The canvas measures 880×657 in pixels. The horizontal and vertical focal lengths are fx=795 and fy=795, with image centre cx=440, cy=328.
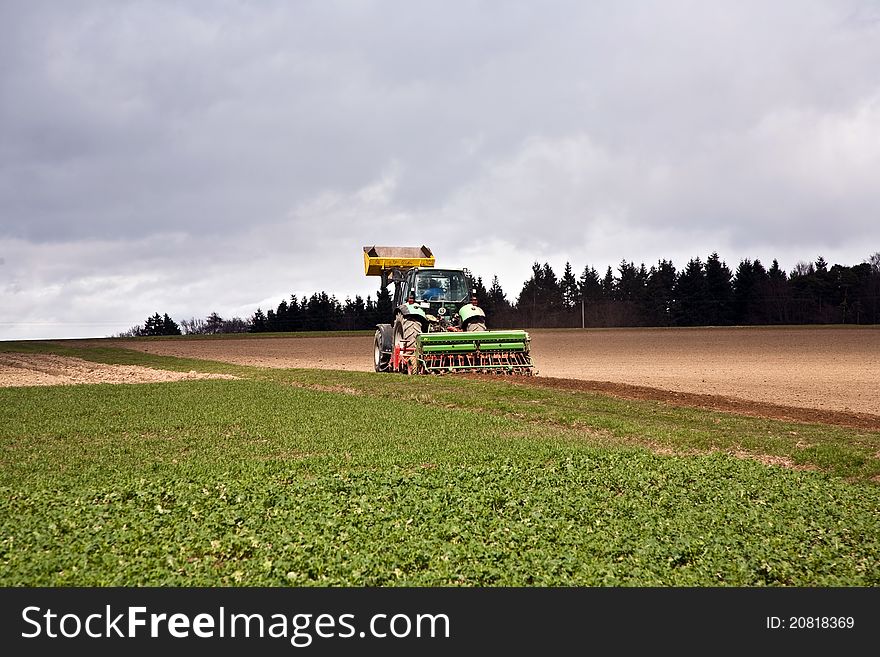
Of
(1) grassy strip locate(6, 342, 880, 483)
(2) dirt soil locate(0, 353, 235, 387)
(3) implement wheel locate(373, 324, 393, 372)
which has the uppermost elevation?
(3) implement wheel locate(373, 324, 393, 372)

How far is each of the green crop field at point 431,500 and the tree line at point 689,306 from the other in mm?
53427

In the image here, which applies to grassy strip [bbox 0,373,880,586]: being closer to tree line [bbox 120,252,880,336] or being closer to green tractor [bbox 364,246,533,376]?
green tractor [bbox 364,246,533,376]

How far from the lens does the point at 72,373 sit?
25.2 m

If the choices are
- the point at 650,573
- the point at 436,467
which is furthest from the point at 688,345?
Answer: the point at 650,573

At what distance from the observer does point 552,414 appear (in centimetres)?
1305

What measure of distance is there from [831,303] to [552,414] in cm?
6727

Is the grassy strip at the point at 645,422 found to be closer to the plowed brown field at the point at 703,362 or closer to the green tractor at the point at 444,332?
the green tractor at the point at 444,332

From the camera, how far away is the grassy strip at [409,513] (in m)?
5.26

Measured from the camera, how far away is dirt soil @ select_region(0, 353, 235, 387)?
2175 cm

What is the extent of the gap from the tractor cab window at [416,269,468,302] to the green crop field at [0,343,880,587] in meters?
7.78

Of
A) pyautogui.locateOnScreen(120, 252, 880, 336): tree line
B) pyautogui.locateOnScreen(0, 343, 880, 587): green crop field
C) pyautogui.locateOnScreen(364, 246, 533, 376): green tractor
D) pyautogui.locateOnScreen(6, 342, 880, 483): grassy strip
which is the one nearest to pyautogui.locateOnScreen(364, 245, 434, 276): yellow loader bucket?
pyautogui.locateOnScreen(364, 246, 533, 376): green tractor

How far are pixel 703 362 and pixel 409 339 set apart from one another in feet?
46.9

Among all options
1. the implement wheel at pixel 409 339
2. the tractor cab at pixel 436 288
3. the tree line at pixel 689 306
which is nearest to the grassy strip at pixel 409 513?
the implement wheel at pixel 409 339

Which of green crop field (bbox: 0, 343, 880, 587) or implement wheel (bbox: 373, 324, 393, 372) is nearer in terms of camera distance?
green crop field (bbox: 0, 343, 880, 587)
